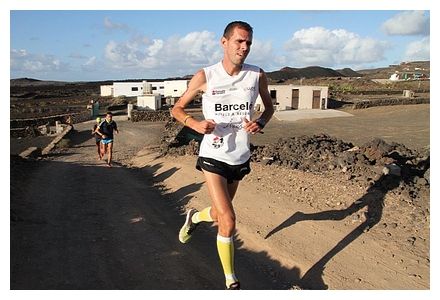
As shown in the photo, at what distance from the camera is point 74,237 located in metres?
5.61

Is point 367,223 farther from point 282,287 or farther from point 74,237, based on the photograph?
point 74,237

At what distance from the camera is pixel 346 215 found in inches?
261

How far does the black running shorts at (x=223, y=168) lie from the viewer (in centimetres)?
431

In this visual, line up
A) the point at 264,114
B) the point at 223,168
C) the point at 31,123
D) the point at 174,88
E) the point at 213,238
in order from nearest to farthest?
the point at 223,168, the point at 264,114, the point at 213,238, the point at 31,123, the point at 174,88

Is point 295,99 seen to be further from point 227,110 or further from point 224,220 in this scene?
point 224,220

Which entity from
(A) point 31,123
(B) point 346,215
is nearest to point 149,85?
(A) point 31,123

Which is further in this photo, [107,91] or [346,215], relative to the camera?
[107,91]

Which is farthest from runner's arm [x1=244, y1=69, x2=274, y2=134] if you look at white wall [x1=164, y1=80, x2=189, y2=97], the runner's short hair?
white wall [x1=164, y1=80, x2=189, y2=97]

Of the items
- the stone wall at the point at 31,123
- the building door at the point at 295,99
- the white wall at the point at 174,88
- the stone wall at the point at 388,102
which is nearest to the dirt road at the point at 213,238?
the stone wall at the point at 31,123

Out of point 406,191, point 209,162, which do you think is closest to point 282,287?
point 209,162

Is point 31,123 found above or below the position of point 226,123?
below

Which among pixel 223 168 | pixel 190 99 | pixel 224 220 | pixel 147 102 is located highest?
pixel 190 99

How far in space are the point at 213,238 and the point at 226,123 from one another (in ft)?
7.92

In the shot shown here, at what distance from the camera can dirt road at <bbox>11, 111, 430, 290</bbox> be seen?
4.69 m
